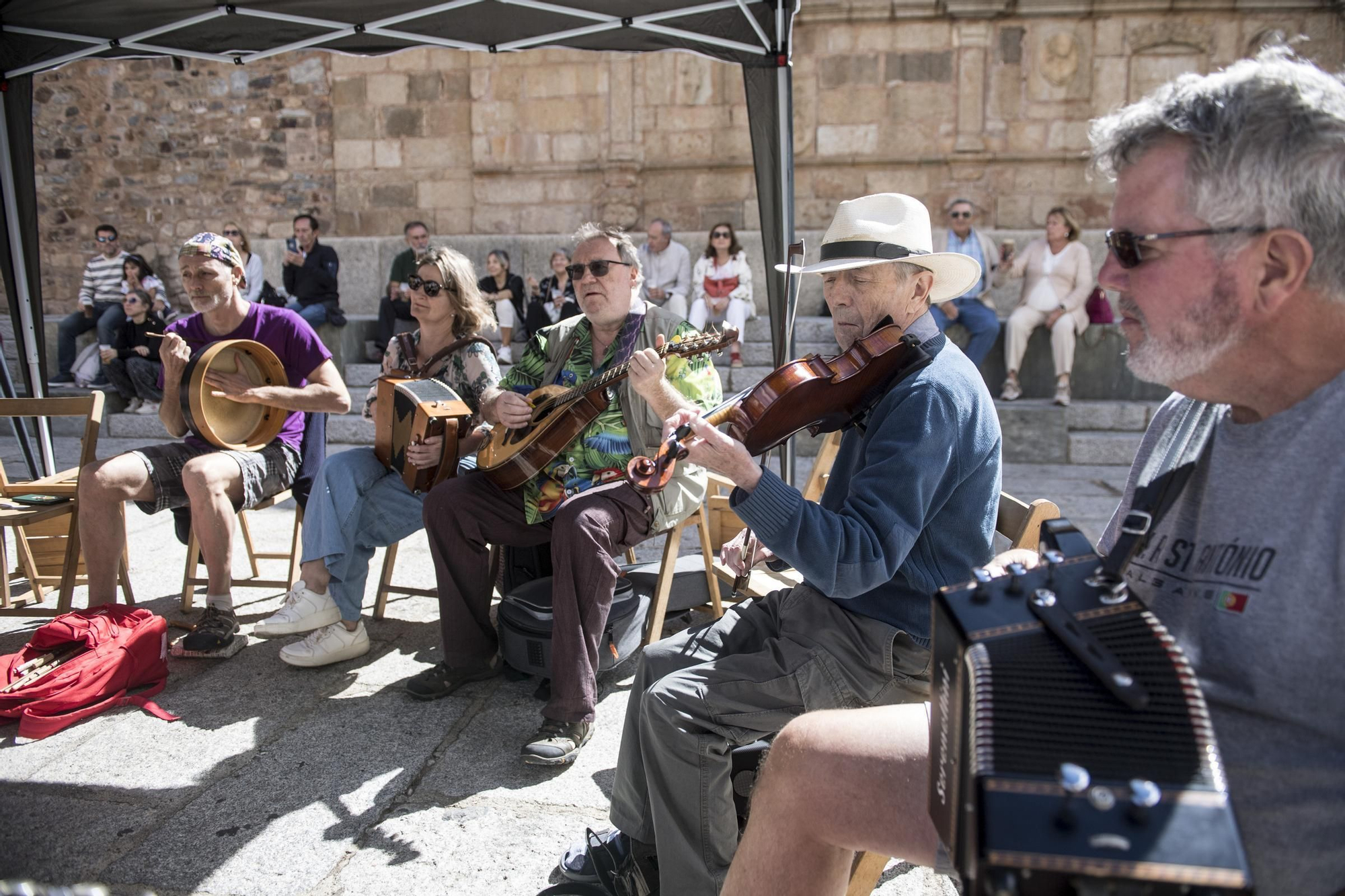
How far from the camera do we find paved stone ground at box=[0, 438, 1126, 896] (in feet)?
7.61

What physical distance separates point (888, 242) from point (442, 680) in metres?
2.17

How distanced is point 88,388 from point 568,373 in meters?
8.48

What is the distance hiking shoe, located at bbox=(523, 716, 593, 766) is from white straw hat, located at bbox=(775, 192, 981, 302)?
1.59m

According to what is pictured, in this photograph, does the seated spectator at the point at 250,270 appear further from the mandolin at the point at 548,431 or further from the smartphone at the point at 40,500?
the mandolin at the point at 548,431

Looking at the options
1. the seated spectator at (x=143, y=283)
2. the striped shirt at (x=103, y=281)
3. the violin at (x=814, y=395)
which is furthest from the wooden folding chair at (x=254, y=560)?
the striped shirt at (x=103, y=281)

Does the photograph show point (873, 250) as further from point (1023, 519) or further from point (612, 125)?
point (612, 125)

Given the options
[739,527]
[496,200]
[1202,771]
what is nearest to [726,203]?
[496,200]

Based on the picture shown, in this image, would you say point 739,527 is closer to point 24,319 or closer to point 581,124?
point 24,319

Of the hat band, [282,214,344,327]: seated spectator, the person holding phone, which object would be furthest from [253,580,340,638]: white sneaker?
[282,214,344,327]: seated spectator

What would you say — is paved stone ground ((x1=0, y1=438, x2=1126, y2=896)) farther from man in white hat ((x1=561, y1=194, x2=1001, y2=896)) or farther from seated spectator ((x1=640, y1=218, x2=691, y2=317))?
seated spectator ((x1=640, y1=218, x2=691, y2=317))

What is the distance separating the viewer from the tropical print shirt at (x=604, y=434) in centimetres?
329

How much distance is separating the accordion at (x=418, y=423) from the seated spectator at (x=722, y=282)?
570cm

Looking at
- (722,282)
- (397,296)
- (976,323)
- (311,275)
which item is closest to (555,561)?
(976,323)

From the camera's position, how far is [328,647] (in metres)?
3.55
